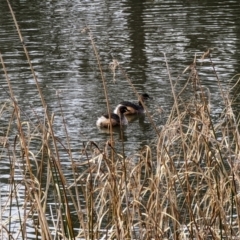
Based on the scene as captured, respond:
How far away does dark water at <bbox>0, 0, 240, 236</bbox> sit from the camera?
1007cm

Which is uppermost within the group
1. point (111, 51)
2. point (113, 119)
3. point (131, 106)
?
point (113, 119)

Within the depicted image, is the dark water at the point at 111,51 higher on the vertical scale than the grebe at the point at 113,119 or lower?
lower

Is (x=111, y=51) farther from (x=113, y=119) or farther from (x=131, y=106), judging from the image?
(x=113, y=119)

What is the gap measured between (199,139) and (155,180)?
23.0 inches

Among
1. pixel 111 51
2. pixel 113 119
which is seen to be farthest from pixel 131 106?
pixel 111 51

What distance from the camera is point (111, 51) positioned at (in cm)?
1330

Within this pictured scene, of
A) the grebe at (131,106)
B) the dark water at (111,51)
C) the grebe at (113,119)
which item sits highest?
the grebe at (113,119)

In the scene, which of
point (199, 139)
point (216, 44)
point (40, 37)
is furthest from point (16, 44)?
point (199, 139)

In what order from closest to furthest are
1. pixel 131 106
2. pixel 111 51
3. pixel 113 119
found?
pixel 113 119 < pixel 131 106 < pixel 111 51

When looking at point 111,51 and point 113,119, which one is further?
point 111,51

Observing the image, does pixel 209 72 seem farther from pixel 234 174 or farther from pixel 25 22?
pixel 234 174

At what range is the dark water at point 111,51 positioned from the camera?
10.1 m

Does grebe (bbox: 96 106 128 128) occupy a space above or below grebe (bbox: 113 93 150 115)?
above

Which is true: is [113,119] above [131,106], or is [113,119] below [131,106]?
above
